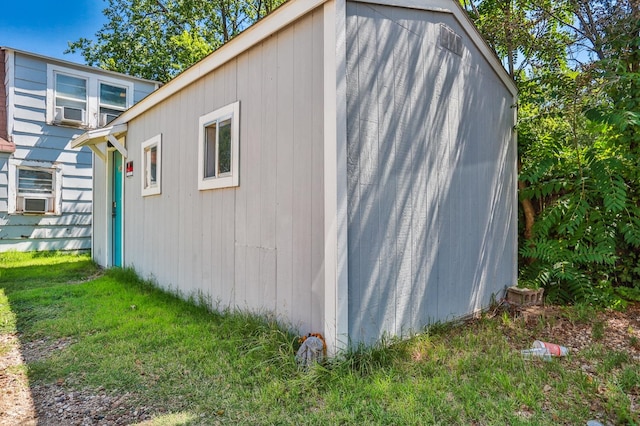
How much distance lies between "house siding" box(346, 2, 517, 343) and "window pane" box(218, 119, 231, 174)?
1.67m

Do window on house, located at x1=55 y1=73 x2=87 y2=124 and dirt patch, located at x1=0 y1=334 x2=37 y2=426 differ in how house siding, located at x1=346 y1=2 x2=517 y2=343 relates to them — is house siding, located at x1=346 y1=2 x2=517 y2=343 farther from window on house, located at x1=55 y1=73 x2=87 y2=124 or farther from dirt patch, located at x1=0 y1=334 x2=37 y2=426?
→ window on house, located at x1=55 y1=73 x2=87 y2=124

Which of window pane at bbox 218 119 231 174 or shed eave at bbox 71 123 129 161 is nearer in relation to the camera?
window pane at bbox 218 119 231 174

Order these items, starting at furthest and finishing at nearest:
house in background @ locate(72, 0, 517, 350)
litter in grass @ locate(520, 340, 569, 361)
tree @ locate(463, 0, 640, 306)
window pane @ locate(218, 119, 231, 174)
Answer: tree @ locate(463, 0, 640, 306) → window pane @ locate(218, 119, 231, 174) → litter in grass @ locate(520, 340, 569, 361) → house in background @ locate(72, 0, 517, 350)

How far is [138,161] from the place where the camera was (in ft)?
19.6

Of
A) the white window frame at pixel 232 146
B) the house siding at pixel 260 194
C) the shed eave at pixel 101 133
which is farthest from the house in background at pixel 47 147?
the white window frame at pixel 232 146

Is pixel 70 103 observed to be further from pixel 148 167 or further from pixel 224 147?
pixel 224 147

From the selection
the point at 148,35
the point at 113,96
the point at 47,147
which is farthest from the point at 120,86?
the point at 148,35

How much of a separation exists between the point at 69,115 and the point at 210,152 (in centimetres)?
596

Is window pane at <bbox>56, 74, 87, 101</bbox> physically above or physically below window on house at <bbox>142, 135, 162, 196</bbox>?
above

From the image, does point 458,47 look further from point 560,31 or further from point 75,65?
point 75,65

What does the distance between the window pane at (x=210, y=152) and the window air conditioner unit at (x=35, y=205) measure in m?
5.92

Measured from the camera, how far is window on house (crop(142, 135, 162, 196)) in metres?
5.30

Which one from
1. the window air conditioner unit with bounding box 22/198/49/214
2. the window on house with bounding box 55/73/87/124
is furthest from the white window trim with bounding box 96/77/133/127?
the window air conditioner unit with bounding box 22/198/49/214

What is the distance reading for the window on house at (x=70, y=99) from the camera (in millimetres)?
7992
